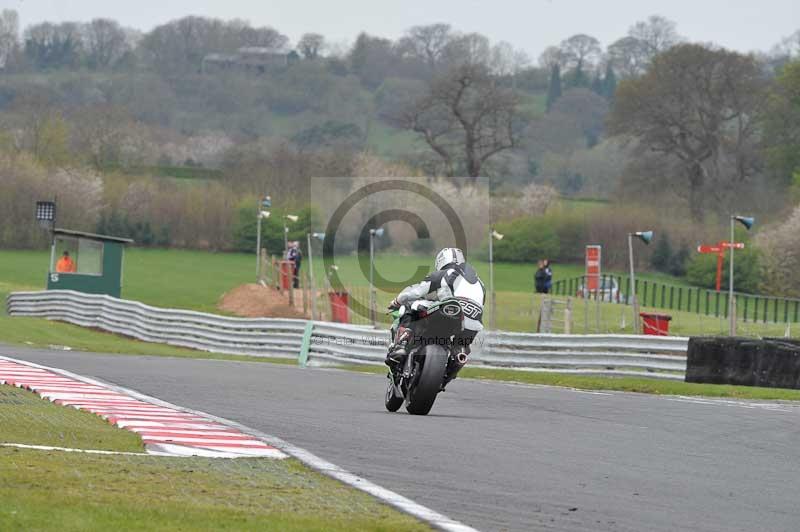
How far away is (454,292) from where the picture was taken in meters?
13.5

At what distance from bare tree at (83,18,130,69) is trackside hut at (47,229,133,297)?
137 meters

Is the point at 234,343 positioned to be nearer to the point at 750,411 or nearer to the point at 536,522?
the point at 750,411

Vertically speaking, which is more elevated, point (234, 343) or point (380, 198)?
point (380, 198)

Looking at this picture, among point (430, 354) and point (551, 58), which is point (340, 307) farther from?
point (551, 58)

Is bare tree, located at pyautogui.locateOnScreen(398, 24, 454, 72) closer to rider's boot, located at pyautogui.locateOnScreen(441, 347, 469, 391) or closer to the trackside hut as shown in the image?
the trackside hut

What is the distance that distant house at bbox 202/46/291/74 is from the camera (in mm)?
175375

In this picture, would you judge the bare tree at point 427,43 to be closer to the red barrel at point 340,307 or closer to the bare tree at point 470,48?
the bare tree at point 470,48

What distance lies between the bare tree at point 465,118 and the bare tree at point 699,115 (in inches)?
280

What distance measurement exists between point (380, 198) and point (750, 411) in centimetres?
4413

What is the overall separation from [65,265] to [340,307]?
11748 mm

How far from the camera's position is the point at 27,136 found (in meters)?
96.6

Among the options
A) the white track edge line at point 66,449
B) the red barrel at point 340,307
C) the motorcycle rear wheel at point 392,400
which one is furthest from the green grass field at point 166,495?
the red barrel at point 340,307

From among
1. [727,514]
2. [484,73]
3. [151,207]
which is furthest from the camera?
[484,73]

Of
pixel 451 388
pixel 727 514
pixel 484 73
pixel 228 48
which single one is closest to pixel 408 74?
pixel 228 48
